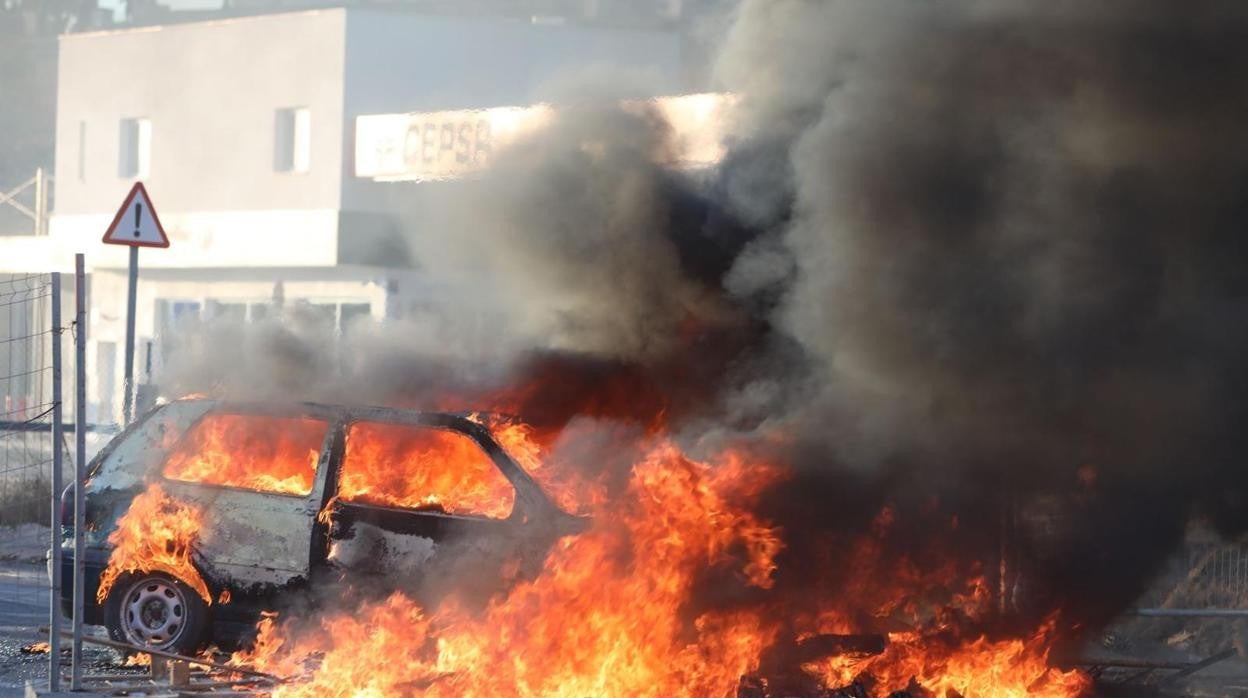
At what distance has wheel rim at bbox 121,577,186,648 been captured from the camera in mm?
9859

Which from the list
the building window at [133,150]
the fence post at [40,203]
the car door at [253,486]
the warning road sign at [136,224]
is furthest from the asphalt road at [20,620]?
the fence post at [40,203]

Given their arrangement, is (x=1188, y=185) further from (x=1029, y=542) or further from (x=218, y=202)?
(x=218, y=202)

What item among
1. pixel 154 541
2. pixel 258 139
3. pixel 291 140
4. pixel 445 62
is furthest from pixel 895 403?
pixel 258 139

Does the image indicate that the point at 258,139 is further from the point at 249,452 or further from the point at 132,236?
the point at 249,452

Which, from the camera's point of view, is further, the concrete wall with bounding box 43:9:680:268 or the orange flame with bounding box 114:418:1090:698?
the concrete wall with bounding box 43:9:680:268

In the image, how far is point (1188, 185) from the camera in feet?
32.3

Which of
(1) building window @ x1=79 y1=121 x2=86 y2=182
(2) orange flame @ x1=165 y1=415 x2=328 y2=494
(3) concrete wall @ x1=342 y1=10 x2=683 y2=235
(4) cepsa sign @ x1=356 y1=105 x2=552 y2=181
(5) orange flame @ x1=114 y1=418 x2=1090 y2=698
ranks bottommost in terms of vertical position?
(5) orange flame @ x1=114 y1=418 x2=1090 y2=698

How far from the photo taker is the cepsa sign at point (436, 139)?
13289mm

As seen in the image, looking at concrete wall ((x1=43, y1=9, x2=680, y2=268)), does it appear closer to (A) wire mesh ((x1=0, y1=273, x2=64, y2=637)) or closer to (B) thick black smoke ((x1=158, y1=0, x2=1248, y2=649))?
(A) wire mesh ((x1=0, y1=273, x2=64, y2=637))

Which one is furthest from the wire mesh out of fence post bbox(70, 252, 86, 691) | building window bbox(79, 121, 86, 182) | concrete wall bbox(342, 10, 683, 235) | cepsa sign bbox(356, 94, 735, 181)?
building window bbox(79, 121, 86, 182)

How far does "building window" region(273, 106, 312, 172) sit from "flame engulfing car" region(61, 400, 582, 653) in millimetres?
21160

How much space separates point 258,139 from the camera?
103 feet

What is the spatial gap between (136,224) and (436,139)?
8.97 m

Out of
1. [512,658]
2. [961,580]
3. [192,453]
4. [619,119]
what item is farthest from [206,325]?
[961,580]
